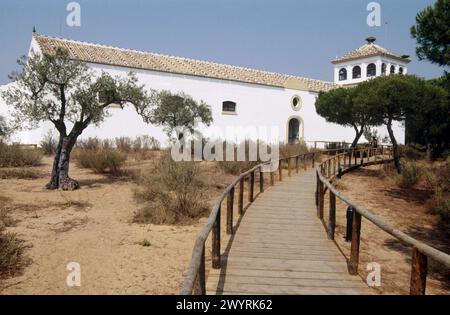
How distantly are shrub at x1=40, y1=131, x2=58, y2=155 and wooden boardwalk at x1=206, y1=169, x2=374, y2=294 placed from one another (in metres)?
14.3

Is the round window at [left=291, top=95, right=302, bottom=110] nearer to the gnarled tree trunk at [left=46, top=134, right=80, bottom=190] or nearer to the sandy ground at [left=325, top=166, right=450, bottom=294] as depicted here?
the sandy ground at [left=325, top=166, right=450, bottom=294]

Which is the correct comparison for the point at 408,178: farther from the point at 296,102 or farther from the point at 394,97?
the point at 296,102

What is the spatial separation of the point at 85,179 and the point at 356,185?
10.3 metres

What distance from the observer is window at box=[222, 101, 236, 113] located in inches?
1017

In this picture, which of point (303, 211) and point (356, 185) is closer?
point (303, 211)

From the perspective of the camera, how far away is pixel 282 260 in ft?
16.6

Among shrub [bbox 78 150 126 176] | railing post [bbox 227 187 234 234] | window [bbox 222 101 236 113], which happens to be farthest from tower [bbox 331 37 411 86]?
railing post [bbox 227 187 234 234]

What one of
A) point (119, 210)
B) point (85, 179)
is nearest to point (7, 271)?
point (119, 210)

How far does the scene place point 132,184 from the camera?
12.1 meters

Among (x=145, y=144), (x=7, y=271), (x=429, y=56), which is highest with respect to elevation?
(x=429, y=56)

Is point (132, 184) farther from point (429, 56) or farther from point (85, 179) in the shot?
point (429, 56)

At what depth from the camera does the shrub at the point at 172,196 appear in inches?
325

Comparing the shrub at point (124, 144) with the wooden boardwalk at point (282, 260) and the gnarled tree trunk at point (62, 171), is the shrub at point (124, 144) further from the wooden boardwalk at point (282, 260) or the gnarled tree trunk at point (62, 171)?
the wooden boardwalk at point (282, 260)

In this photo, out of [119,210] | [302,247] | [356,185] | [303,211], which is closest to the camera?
[302,247]
